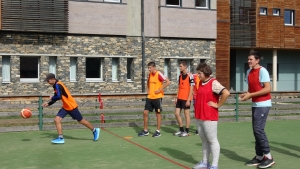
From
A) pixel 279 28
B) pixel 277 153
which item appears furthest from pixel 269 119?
pixel 279 28

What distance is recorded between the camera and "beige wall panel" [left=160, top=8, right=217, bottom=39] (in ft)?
82.9

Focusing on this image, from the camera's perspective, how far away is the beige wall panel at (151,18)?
82.3ft

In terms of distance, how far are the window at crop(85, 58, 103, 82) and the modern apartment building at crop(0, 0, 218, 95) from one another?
0.05 m

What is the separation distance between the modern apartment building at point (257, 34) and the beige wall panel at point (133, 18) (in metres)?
5.50

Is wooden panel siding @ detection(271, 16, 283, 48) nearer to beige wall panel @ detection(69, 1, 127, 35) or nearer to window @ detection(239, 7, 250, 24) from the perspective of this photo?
window @ detection(239, 7, 250, 24)

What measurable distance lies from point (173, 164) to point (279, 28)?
24.5 metres

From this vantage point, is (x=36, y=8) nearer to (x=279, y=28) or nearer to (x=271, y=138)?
(x=271, y=138)

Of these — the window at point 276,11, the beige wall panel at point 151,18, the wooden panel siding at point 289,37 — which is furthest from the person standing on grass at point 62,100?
the window at point 276,11

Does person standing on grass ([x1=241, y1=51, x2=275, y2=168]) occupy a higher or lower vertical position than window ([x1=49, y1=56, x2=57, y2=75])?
lower

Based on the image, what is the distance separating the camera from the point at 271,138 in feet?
40.0

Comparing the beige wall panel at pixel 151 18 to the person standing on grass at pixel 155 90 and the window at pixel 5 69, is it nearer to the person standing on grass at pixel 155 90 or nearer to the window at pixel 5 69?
the window at pixel 5 69

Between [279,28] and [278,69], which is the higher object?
[279,28]

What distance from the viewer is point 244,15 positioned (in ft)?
98.0

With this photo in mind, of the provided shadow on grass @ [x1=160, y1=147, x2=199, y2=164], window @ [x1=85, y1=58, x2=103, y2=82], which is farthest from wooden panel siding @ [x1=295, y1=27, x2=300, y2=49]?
shadow on grass @ [x1=160, y1=147, x2=199, y2=164]
